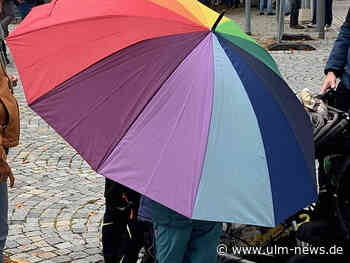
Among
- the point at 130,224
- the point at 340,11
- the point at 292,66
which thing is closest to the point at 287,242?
the point at 130,224

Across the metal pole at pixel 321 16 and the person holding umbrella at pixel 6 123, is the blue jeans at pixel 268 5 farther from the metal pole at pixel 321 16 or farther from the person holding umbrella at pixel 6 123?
the person holding umbrella at pixel 6 123

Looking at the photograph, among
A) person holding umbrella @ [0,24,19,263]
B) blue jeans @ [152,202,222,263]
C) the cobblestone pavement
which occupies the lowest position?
the cobblestone pavement

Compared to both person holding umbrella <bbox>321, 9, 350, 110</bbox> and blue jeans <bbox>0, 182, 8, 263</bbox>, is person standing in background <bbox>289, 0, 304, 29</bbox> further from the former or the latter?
blue jeans <bbox>0, 182, 8, 263</bbox>

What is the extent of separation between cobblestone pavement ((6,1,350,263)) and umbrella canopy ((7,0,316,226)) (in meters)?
2.07

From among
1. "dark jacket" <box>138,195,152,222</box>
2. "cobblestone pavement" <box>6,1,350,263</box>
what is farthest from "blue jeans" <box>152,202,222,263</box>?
"cobblestone pavement" <box>6,1,350,263</box>

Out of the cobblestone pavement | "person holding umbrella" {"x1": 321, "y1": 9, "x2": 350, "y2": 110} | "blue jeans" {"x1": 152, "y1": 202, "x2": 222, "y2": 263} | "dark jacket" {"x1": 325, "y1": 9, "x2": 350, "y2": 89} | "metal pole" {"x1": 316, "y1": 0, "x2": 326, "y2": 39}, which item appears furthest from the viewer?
"metal pole" {"x1": 316, "y1": 0, "x2": 326, "y2": 39}

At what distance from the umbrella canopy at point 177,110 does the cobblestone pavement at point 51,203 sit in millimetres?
2072

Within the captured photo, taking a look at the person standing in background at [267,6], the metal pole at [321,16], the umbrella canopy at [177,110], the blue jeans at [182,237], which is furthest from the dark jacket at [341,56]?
the person standing in background at [267,6]

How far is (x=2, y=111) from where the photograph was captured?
12.1 ft

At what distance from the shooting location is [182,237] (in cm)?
325

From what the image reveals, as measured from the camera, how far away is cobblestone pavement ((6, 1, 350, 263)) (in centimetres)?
498

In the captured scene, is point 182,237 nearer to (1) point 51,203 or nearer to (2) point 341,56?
(2) point 341,56

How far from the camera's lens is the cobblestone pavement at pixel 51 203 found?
4.98m

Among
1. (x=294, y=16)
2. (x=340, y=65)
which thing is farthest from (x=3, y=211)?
(x=294, y=16)
